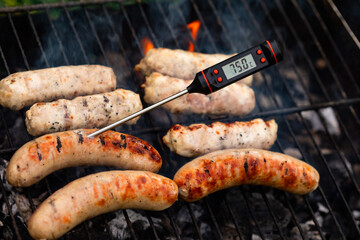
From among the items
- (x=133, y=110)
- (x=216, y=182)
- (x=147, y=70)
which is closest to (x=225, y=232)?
(x=216, y=182)

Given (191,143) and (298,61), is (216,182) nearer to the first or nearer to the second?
(191,143)

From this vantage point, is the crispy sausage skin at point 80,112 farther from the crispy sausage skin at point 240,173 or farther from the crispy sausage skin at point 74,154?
the crispy sausage skin at point 240,173

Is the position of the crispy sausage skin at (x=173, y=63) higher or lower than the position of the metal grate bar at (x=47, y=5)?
lower

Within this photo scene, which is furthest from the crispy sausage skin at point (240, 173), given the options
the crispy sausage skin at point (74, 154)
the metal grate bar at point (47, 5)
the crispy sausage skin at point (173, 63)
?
the metal grate bar at point (47, 5)

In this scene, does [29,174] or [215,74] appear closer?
[29,174]

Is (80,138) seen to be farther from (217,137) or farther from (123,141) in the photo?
(217,137)

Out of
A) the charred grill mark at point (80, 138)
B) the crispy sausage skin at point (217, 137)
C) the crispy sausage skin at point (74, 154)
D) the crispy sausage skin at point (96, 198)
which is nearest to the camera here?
the crispy sausage skin at point (96, 198)

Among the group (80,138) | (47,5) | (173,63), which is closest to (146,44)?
(173,63)
